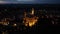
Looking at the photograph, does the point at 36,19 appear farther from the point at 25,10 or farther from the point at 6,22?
the point at 6,22

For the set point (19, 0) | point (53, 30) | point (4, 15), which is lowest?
point (53, 30)

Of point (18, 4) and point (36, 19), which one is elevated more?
point (18, 4)

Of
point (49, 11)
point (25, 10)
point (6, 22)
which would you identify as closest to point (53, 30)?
point (49, 11)

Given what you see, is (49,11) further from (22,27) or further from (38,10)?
(22,27)

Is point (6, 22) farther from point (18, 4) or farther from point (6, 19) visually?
point (18, 4)

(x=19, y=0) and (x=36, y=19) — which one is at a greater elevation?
(x=19, y=0)

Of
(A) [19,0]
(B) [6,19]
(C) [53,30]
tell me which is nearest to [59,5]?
(C) [53,30]

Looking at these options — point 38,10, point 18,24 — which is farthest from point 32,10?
point 18,24
